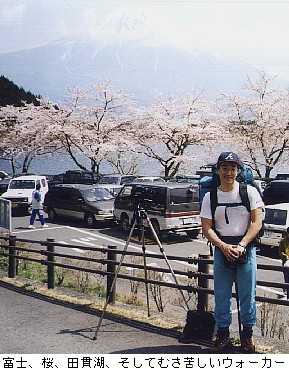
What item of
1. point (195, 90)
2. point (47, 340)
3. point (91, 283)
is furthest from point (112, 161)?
point (47, 340)

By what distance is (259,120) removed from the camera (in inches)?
994

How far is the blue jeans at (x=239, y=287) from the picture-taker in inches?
144

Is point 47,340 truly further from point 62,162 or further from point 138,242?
point 62,162

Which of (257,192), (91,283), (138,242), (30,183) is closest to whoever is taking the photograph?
(257,192)

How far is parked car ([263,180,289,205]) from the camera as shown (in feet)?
44.9

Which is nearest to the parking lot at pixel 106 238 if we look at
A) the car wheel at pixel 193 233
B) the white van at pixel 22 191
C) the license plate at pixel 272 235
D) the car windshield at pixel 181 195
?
the car wheel at pixel 193 233

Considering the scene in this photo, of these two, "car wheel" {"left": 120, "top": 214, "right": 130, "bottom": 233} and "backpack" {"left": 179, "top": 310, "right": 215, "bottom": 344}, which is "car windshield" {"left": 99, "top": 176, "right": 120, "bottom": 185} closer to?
"car wheel" {"left": 120, "top": 214, "right": 130, "bottom": 233}

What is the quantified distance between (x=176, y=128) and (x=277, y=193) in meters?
13.3

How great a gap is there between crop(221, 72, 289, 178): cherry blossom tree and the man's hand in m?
20.8

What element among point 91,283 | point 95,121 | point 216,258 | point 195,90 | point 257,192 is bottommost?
point 91,283

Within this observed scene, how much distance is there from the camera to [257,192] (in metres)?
3.66

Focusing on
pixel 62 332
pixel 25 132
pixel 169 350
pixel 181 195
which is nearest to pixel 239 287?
pixel 169 350

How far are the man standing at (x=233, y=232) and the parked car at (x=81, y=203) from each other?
467 inches
